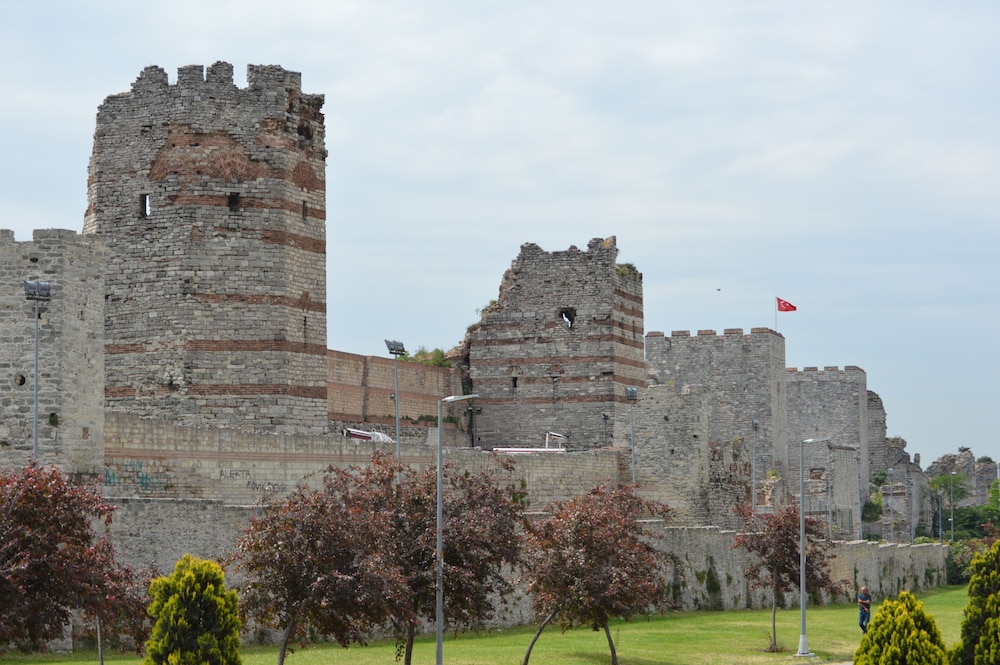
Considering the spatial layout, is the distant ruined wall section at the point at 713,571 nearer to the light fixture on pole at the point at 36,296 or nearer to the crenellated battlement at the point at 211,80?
the crenellated battlement at the point at 211,80

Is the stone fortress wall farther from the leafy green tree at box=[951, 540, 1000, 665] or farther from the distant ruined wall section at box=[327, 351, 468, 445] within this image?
the leafy green tree at box=[951, 540, 1000, 665]

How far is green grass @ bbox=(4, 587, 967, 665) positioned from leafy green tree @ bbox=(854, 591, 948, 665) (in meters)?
7.13

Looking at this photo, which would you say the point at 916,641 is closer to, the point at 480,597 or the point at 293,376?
the point at 480,597

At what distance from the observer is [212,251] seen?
3822cm

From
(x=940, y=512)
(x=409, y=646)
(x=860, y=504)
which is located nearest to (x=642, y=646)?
(x=409, y=646)

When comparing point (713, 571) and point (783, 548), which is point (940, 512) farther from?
point (783, 548)

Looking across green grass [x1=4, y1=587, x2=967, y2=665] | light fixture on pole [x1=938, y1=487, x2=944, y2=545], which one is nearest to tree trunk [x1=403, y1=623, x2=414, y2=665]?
green grass [x1=4, y1=587, x2=967, y2=665]

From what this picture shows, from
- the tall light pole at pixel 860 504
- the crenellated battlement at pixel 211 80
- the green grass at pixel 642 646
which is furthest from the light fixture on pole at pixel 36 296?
the tall light pole at pixel 860 504

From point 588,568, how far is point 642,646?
3.41 meters

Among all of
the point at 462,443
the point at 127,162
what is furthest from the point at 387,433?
the point at 127,162

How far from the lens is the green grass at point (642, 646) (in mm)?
28703

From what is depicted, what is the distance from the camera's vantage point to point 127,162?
128ft

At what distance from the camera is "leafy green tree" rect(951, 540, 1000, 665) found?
25875 millimetres

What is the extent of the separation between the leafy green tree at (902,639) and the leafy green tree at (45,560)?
1068 centimetres
